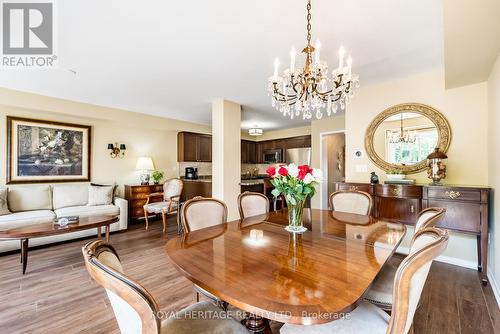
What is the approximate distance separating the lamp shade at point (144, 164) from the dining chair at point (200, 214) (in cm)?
361

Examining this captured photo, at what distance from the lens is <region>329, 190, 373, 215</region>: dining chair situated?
2330 millimetres

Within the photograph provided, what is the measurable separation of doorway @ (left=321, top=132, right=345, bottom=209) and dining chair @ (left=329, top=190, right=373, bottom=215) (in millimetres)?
3022

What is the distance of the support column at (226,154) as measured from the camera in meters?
3.91

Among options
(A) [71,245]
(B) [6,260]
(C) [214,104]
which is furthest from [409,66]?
(B) [6,260]

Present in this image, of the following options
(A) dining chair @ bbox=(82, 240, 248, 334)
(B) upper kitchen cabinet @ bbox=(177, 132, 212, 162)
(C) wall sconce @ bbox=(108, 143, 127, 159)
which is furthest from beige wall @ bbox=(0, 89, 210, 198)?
(A) dining chair @ bbox=(82, 240, 248, 334)

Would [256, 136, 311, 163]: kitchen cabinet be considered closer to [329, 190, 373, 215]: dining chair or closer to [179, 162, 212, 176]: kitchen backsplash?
[179, 162, 212, 176]: kitchen backsplash

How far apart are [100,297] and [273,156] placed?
5470mm

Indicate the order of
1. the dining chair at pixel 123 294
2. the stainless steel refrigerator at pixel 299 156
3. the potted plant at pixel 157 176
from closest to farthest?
the dining chair at pixel 123 294, the potted plant at pixel 157 176, the stainless steel refrigerator at pixel 299 156

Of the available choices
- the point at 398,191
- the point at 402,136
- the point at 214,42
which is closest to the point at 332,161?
the point at 402,136

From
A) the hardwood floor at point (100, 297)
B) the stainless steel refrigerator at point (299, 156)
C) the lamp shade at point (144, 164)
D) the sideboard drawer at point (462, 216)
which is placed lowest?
the hardwood floor at point (100, 297)

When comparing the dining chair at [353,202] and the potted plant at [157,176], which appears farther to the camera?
the potted plant at [157,176]

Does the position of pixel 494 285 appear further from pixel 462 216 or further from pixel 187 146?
pixel 187 146

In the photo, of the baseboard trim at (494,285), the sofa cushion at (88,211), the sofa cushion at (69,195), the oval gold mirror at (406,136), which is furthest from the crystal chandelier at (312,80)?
the sofa cushion at (69,195)

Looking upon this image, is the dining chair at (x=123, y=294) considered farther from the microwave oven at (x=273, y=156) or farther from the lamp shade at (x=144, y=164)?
the microwave oven at (x=273, y=156)
